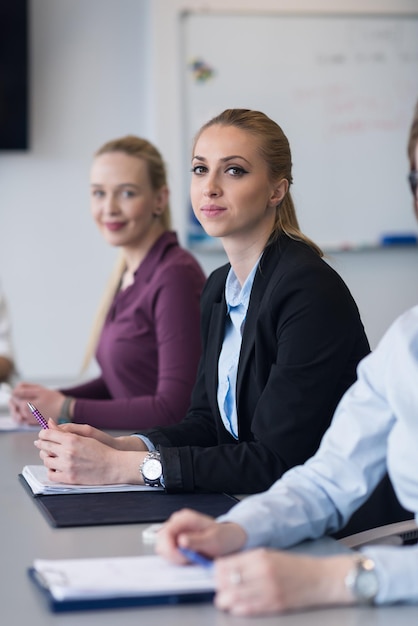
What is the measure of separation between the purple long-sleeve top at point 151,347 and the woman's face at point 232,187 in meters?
0.58

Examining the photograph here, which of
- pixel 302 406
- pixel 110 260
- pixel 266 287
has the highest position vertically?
pixel 266 287

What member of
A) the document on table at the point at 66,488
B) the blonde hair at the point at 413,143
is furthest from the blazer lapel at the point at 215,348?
the blonde hair at the point at 413,143

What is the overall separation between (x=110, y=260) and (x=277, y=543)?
3.54 m

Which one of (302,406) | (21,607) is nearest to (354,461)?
(302,406)

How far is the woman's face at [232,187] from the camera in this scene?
6.34 ft

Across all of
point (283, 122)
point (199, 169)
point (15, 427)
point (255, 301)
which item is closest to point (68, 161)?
point (283, 122)

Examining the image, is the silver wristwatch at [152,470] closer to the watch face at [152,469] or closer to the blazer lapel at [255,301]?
the watch face at [152,469]

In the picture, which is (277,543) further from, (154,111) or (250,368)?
(154,111)

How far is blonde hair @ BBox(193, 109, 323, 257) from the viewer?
1.97 m

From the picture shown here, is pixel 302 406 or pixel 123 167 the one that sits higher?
pixel 123 167

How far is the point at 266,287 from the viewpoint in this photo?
72.9 inches

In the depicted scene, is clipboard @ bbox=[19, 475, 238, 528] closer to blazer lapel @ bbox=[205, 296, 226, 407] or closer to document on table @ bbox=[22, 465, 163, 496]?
document on table @ bbox=[22, 465, 163, 496]

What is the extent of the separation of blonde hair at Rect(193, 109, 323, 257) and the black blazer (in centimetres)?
7

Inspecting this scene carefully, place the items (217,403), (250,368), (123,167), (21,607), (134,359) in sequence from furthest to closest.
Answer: (123,167) → (134,359) → (217,403) → (250,368) → (21,607)
